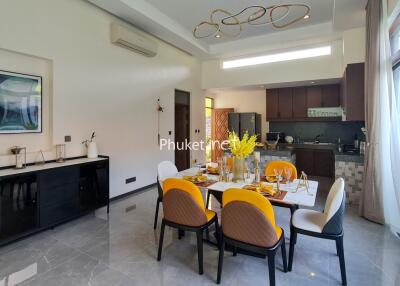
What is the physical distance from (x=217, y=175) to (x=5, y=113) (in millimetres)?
2788

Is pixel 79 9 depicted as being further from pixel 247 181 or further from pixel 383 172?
pixel 383 172

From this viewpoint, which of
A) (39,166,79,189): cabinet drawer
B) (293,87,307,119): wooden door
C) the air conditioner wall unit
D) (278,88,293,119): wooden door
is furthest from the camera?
(278,88,293,119): wooden door

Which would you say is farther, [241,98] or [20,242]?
[241,98]

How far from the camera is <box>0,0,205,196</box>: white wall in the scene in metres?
3.08

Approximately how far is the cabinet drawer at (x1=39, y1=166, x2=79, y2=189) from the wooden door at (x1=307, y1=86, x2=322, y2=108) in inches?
230

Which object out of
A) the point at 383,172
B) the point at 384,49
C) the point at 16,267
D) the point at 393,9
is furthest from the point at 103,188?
the point at 393,9

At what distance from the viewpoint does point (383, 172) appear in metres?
3.19

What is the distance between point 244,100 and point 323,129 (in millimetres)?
2553

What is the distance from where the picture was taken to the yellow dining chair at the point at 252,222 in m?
1.78

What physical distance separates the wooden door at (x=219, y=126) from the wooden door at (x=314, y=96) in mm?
2425

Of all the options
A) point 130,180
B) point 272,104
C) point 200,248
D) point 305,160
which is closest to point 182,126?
point 130,180

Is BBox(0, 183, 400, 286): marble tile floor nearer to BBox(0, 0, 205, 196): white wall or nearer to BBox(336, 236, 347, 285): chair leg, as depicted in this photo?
BBox(336, 236, 347, 285): chair leg

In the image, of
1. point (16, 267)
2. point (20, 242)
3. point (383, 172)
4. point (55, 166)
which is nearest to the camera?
point (16, 267)

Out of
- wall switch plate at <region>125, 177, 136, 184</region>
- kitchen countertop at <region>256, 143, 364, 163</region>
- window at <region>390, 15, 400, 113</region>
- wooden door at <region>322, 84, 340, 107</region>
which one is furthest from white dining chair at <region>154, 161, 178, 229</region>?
wooden door at <region>322, 84, 340, 107</region>
